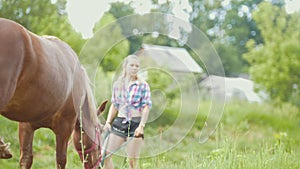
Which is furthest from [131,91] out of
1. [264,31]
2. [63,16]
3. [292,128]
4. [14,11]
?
[264,31]

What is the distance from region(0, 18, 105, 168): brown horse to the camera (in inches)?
107

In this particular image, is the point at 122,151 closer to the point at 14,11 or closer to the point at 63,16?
the point at 14,11

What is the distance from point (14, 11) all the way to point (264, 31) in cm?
652

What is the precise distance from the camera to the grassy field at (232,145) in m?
3.42

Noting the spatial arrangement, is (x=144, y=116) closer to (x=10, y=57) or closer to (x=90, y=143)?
(x=90, y=143)

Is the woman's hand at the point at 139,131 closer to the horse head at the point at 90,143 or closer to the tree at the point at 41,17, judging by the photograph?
the horse head at the point at 90,143

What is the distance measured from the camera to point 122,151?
3969 mm

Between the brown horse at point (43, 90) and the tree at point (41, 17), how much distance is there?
457 centimetres

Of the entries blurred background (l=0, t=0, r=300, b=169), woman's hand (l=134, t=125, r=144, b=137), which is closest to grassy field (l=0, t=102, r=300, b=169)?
blurred background (l=0, t=0, r=300, b=169)

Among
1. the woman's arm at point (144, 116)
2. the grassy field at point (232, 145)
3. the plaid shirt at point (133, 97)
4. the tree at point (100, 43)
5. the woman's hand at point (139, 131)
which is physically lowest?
the grassy field at point (232, 145)

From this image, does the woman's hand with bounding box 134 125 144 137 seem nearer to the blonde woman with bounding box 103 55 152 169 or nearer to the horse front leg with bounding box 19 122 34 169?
the blonde woman with bounding box 103 55 152 169

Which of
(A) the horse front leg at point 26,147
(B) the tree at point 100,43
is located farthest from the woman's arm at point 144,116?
(A) the horse front leg at point 26,147

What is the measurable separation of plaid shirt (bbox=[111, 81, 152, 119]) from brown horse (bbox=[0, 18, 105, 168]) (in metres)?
0.24

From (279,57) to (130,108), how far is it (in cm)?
790
